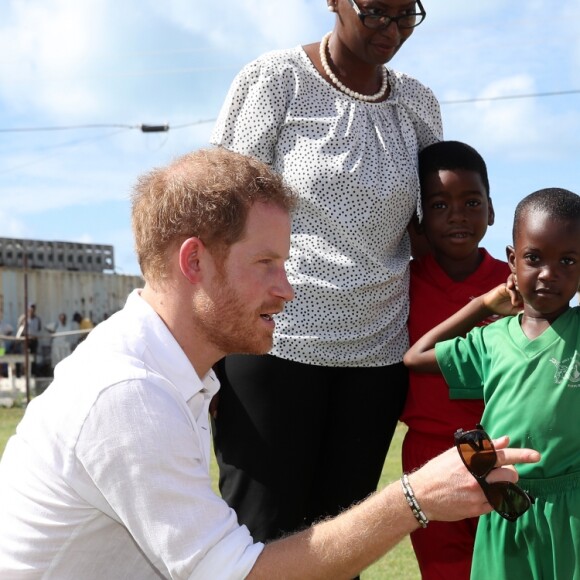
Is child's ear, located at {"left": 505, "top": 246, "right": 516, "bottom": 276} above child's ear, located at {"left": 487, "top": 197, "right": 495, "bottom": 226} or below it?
below

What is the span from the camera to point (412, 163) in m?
3.91

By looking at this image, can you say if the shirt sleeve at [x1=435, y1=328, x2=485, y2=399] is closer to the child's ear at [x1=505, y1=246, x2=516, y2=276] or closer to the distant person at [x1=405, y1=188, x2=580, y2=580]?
the distant person at [x1=405, y1=188, x2=580, y2=580]

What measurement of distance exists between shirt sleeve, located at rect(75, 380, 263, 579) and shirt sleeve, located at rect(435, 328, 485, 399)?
1623mm

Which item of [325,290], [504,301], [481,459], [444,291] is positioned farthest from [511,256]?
[481,459]

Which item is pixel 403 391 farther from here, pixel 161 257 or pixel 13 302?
pixel 13 302

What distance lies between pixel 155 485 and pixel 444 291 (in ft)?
6.80

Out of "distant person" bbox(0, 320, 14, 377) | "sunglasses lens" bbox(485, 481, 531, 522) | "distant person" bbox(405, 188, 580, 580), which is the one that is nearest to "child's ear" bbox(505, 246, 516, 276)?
"distant person" bbox(405, 188, 580, 580)

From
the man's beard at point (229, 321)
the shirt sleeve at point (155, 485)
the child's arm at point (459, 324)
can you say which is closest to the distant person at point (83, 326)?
the child's arm at point (459, 324)

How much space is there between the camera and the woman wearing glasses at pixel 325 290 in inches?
144

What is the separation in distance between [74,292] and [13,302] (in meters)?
2.42

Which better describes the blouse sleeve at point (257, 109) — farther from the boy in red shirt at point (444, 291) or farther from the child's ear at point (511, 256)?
the child's ear at point (511, 256)

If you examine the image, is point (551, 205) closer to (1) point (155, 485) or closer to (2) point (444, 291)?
(2) point (444, 291)

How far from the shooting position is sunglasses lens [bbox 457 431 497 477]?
6.95ft

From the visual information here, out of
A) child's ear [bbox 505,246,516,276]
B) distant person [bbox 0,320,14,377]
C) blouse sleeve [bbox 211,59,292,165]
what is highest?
blouse sleeve [bbox 211,59,292,165]
